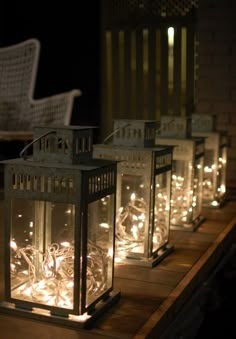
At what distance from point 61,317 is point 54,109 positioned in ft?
6.19

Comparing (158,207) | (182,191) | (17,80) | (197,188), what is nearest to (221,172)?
(197,188)

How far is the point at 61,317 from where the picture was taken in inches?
56.1

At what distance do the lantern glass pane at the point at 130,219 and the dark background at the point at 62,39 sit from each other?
8.08 feet

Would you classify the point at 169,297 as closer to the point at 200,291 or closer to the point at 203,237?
the point at 200,291

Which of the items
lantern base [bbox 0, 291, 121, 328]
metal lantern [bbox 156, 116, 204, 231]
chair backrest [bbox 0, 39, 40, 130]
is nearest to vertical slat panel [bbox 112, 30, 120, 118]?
chair backrest [bbox 0, 39, 40, 130]

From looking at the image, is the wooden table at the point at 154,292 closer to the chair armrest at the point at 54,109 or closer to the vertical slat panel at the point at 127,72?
the chair armrest at the point at 54,109

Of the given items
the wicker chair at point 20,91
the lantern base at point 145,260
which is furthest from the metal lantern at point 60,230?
the wicker chair at point 20,91

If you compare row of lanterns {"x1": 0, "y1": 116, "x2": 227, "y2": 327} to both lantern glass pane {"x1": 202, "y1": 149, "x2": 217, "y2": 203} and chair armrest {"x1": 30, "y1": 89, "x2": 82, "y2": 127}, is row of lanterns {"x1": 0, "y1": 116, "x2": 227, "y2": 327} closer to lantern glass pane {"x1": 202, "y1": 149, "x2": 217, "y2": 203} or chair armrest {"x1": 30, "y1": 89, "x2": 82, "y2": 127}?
lantern glass pane {"x1": 202, "y1": 149, "x2": 217, "y2": 203}

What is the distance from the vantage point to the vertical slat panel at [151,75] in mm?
4500

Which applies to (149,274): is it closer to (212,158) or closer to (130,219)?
(130,219)

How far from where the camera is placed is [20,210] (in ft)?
4.91

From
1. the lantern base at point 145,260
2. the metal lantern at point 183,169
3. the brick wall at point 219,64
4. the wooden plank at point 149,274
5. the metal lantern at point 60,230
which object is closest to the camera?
the metal lantern at point 60,230

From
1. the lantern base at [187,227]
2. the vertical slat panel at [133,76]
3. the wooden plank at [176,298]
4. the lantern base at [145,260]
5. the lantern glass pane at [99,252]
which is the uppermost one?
the vertical slat panel at [133,76]

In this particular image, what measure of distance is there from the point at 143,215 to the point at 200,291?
0.34 m
